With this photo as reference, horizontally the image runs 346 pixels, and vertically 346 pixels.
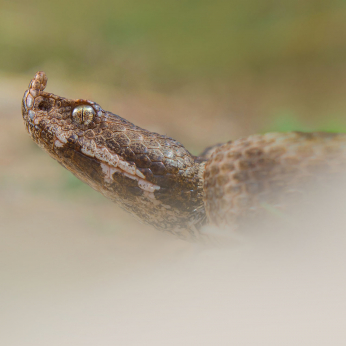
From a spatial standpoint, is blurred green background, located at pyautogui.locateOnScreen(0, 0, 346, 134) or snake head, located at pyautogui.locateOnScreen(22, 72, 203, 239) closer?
snake head, located at pyautogui.locateOnScreen(22, 72, 203, 239)

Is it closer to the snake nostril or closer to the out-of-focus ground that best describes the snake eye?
the snake nostril

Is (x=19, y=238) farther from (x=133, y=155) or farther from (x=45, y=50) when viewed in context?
(x=45, y=50)

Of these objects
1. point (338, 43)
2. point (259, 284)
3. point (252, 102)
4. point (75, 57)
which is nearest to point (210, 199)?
point (259, 284)

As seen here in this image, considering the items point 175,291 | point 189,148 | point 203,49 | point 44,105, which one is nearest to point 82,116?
point 44,105

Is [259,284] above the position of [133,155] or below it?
below

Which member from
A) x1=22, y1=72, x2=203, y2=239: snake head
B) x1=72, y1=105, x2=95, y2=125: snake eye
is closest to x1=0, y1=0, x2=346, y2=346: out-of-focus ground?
x1=22, y1=72, x2=203, y2=239: snake head

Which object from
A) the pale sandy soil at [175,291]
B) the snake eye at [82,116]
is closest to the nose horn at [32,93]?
the snake eye at [82,116]
